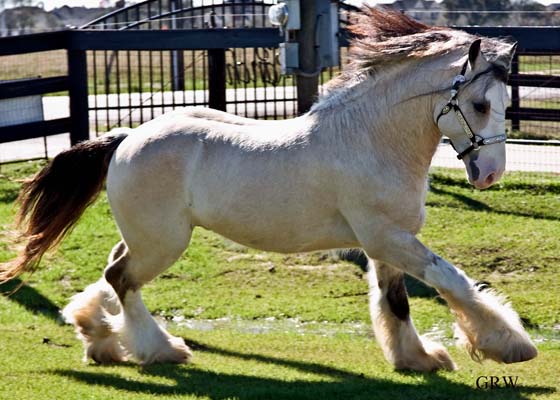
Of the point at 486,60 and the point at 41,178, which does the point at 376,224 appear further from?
the point at 41,178

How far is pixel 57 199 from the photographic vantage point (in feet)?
27.2

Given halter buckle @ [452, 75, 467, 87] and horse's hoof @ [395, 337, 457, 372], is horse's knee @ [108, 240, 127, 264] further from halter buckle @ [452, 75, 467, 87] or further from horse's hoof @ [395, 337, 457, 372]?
halter buckle @ [452, 75, 467, 87]

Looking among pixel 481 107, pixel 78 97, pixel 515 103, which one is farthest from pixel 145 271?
pixel 515 103

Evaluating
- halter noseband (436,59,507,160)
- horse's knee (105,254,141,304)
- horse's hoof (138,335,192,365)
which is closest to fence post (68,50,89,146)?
horse's knee (105,254,141,304)

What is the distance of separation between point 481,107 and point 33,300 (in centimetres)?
485

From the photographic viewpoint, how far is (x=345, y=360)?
25.9 feet

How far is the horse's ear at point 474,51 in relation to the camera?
6.60m

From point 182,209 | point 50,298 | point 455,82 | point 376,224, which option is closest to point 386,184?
point 376,224

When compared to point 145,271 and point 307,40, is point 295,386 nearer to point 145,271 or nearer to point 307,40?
point 145,271

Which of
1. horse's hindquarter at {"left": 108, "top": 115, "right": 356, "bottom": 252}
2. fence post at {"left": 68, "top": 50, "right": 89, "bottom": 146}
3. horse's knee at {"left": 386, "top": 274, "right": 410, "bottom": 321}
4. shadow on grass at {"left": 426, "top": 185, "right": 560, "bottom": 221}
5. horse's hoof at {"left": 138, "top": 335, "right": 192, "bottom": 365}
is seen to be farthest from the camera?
fence post at {"left": 68, "top": 50, "right": 89, "bottom": 146}

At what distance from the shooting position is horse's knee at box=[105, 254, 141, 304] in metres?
7.81

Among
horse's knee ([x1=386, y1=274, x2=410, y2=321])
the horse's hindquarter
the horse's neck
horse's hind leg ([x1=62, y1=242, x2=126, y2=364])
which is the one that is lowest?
horse's hind leg ([x1=62, y1=242, x2=126, y2=364])

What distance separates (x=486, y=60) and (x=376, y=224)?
1191 mm

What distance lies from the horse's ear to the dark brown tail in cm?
282
